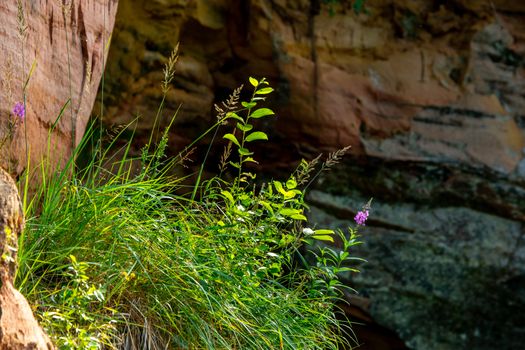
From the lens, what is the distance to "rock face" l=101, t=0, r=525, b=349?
5.28 metres

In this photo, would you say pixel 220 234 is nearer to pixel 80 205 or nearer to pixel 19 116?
pixel 80 205

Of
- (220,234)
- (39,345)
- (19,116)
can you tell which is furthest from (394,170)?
(39,345)

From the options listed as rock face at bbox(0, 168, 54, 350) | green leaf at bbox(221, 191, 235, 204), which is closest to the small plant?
rock face at bbox(0, 168, 54, 350)

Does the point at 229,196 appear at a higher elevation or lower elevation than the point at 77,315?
higher

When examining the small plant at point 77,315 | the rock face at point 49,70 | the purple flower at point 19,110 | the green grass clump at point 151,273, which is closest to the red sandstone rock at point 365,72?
the rock face at point 49,70

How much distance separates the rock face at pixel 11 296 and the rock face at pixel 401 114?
10.3 ft

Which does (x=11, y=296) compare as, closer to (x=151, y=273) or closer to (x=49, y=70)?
(x=151, y=273)

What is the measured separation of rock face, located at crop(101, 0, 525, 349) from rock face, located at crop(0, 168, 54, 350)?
3136 millimetres

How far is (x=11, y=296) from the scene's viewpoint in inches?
79.9

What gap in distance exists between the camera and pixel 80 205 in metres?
3.03

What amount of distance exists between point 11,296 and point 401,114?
12.3ft

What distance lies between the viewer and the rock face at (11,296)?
78.2 inches

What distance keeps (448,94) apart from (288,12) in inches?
43.5

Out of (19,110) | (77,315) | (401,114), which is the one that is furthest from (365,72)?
(77,315)
